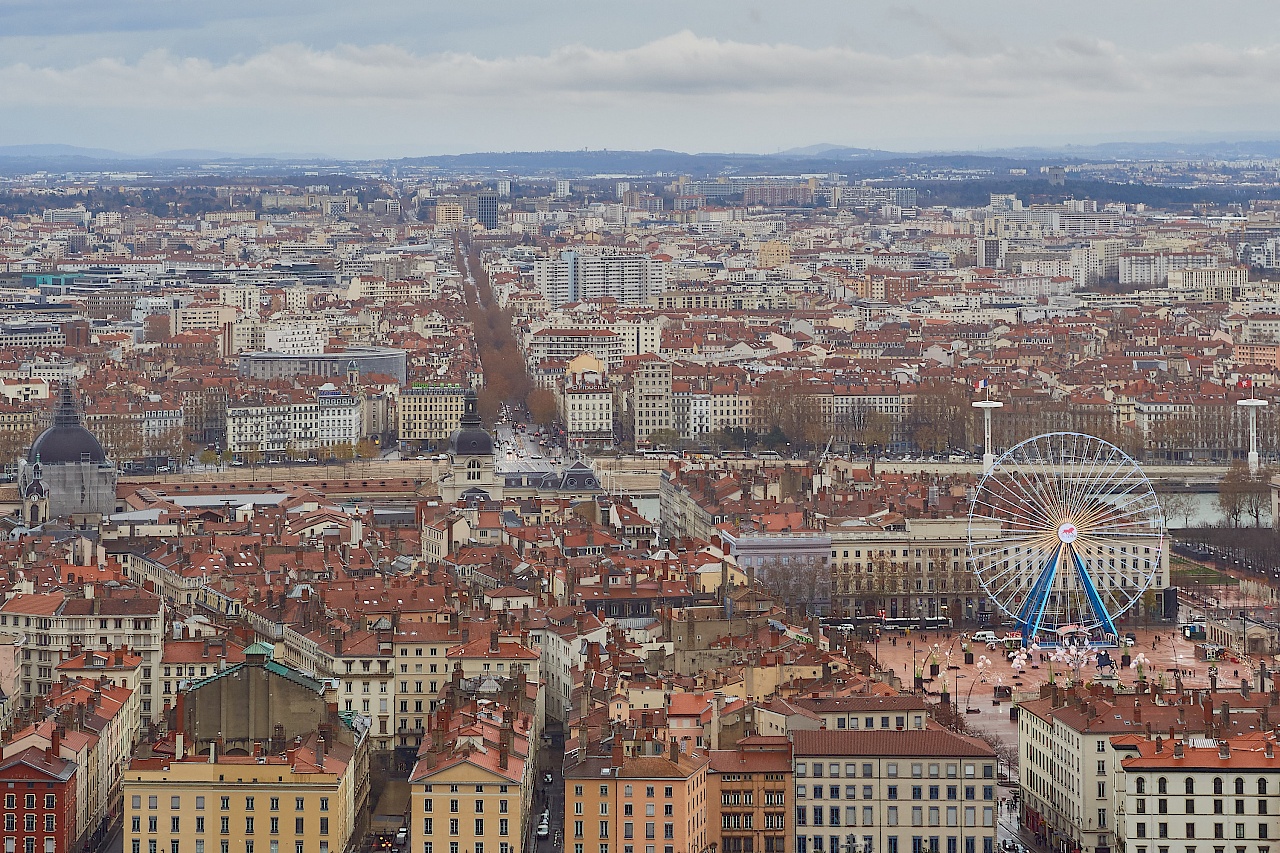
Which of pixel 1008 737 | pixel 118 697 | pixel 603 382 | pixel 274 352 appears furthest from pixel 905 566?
pixel 274 352

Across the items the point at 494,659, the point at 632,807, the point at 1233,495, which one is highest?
the point at 494,659

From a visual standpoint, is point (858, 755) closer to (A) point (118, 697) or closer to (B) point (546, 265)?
(A) point (118, 697)

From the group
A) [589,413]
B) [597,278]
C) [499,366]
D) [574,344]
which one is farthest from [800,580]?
[597,278]

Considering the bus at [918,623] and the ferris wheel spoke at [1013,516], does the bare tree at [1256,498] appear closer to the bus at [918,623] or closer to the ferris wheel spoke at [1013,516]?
the ferris wheel spoke at [1013,516]

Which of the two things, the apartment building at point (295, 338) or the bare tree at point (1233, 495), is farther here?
the apartment building at point (295, 338)

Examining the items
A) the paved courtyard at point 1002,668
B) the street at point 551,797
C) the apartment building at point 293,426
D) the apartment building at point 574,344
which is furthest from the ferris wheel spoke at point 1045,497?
the apartment building at point 574,344

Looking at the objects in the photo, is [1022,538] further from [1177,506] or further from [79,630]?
[79,630]

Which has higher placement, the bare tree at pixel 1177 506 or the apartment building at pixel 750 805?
the apartment building at pixel 750 805
